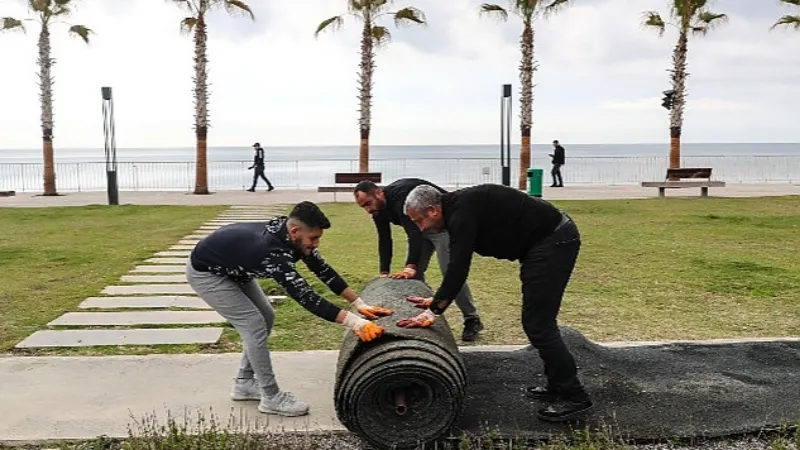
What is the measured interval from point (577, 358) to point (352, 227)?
9.51 meters

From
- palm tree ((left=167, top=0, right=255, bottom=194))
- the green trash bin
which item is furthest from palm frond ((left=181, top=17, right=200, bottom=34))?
the green trash bin

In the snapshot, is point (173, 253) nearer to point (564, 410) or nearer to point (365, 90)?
point (564, 410)

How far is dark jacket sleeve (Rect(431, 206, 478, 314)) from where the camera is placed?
4223 mm

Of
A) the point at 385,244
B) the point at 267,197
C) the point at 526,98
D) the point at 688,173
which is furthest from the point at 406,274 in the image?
the point at 526,98

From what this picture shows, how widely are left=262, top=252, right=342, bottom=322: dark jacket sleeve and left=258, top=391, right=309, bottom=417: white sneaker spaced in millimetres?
765

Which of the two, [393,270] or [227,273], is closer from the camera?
[227,273]

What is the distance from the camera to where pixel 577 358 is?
5.49m

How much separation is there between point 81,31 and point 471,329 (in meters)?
21.9

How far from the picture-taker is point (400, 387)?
4.12 m

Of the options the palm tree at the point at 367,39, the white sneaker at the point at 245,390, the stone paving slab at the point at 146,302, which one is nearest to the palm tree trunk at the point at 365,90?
the palm tree at the point at 367,39

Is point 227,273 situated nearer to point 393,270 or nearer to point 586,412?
point 586,412

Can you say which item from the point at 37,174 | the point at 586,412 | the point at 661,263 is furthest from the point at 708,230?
the point at 37,174

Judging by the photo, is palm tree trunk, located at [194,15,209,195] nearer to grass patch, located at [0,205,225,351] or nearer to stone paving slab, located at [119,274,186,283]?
grass patch, located at [0,205,225,351]

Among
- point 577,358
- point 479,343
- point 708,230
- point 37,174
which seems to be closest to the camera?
point 577,358
